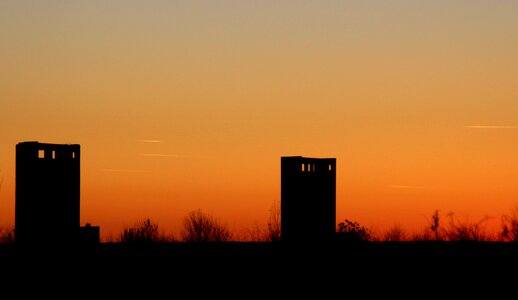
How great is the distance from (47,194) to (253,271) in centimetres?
562

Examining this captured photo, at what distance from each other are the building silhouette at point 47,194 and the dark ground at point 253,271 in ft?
1.44

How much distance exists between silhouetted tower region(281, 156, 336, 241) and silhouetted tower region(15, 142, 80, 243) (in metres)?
6.74

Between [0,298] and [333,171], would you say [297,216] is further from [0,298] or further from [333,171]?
[0,298]

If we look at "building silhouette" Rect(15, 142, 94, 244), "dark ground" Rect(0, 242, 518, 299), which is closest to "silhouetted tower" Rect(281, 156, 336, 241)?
"dark ground" Rect(0, 242, 518, 299)

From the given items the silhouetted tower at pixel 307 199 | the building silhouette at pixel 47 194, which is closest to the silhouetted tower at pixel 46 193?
the building silhouette at pixel 47 194

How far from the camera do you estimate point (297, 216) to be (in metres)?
32.1

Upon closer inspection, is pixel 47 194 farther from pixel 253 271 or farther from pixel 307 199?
pixel 307 199

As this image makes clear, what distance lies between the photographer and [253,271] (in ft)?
89.0

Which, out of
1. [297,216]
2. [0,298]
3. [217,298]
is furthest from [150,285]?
[297,216]

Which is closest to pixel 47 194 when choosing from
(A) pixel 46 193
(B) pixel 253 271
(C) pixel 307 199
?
(A) pixel 46 193

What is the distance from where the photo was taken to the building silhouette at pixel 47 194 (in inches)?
1074

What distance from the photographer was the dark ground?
25438 mm

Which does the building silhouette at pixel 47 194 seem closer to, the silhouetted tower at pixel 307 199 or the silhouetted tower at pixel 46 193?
the silhouetted tower at pixel 46 193

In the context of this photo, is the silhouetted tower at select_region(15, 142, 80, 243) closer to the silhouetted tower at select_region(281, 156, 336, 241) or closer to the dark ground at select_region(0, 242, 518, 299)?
the dark ground at select_region(0, 242, 518, 299)
